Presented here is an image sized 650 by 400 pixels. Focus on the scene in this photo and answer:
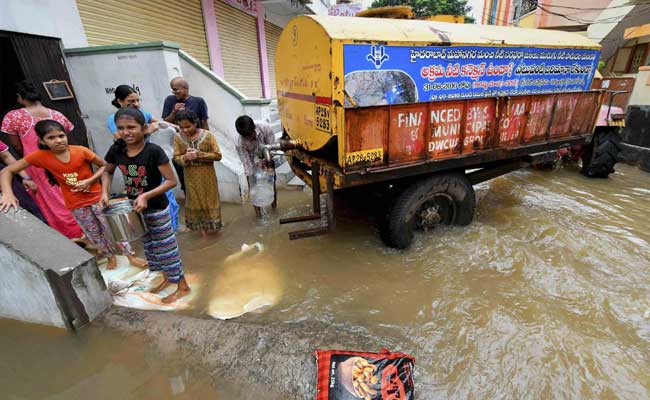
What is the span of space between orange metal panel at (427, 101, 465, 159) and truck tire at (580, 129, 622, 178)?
4312 mm

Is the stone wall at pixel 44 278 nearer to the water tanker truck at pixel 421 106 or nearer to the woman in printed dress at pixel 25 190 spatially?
the woman in printed dress at pixel 25 190

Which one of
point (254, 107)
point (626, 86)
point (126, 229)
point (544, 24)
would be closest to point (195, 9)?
point (254, 107)

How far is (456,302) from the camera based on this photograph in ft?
9.22

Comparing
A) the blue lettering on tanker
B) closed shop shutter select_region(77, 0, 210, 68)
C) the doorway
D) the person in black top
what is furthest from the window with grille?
the doorway

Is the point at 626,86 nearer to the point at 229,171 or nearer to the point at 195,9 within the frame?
the point at 229,171

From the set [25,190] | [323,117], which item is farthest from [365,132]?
[25,190]

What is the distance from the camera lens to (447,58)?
9.75 ft

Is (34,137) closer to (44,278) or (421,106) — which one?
(44,278)

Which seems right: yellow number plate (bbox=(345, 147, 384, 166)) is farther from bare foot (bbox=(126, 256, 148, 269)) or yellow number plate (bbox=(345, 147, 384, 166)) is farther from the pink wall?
the pink wall

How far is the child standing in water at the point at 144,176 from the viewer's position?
7.64ft

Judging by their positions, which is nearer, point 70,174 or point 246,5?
point 70,174

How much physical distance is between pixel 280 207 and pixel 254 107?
187cm

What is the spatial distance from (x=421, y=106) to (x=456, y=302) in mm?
1845

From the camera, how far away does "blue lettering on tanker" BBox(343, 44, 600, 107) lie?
266 cm
